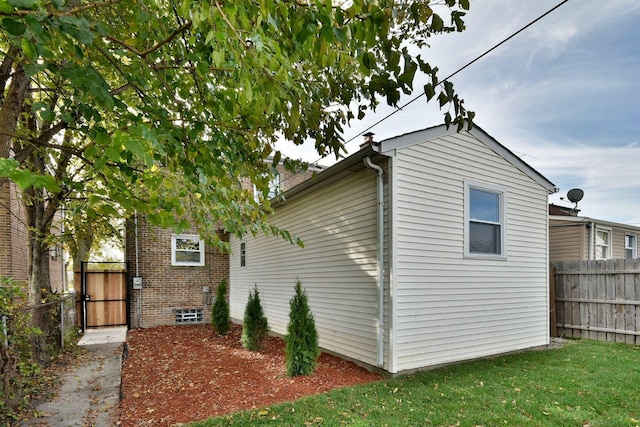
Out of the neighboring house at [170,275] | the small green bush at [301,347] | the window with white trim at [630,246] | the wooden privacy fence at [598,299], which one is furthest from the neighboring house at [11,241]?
the window with white trim at [630,246]

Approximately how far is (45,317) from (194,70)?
20.5 feet

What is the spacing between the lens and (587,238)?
11.5 metres

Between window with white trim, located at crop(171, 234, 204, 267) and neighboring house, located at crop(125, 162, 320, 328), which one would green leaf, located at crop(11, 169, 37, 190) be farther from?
window with white trim, located at crop(171, 234, 204, 267)

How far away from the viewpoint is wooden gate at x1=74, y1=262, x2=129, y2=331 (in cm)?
1058

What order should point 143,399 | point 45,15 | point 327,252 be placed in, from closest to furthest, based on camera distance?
point 45,15, point 143,399, point 327,252

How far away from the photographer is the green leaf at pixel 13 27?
152 cm

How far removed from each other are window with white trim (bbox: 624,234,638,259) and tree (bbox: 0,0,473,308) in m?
14.1

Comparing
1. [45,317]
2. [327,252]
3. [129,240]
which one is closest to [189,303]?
[129,240]

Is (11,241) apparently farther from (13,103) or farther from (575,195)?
(575,195)

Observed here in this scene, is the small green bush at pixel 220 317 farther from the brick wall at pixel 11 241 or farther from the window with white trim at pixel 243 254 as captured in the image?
the brick wall at pixel 11 241

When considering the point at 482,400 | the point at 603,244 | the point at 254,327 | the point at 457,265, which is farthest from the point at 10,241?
the point at 603,244

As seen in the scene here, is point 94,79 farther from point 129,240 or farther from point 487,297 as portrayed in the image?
point 129,240

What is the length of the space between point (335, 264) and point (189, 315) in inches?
294

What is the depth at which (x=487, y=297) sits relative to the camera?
6.58 m
